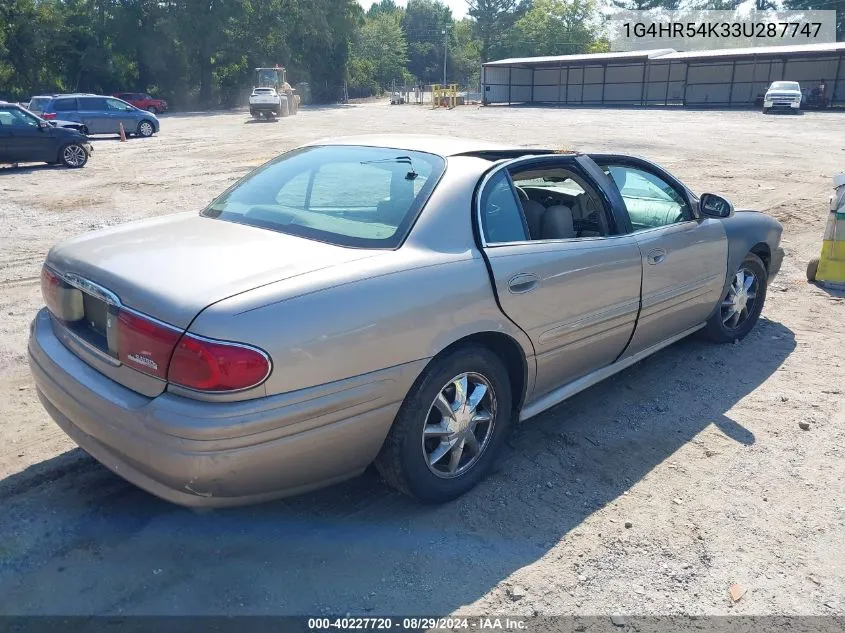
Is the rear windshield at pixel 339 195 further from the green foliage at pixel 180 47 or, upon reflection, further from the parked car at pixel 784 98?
the green foliage at pixel 180 47

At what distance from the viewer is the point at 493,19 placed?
9025cm

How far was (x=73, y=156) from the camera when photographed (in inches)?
647

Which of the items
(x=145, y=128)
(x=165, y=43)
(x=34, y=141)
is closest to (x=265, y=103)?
(x=145, y=128)

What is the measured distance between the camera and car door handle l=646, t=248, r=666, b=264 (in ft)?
13.4

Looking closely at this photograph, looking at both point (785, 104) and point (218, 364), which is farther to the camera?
point (785, 104)

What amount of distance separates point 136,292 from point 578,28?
85.4 metres

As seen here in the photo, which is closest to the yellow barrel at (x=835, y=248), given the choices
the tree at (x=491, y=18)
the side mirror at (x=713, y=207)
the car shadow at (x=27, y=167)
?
the side mirror at (x=713, y=207)

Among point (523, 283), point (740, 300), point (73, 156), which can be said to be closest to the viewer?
point (523, 283)

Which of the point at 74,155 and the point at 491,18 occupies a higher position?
the point at 491,18

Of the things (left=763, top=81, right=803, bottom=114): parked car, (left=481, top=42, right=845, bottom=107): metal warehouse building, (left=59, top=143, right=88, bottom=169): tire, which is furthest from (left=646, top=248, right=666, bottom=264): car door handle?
(left=481, top=42, right=845, bottom=107): metal warehouse building

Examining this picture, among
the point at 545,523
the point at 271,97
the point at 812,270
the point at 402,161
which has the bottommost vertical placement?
the point at 545,523

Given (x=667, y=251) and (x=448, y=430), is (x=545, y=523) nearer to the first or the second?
(x=448, y=430)

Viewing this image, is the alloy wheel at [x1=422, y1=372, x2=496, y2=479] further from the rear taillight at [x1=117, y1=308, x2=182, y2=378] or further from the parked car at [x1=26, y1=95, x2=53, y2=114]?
the parked car at [x1=26, y1=95, x2=53, y2=114]

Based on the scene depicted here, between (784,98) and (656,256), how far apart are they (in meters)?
37.8
